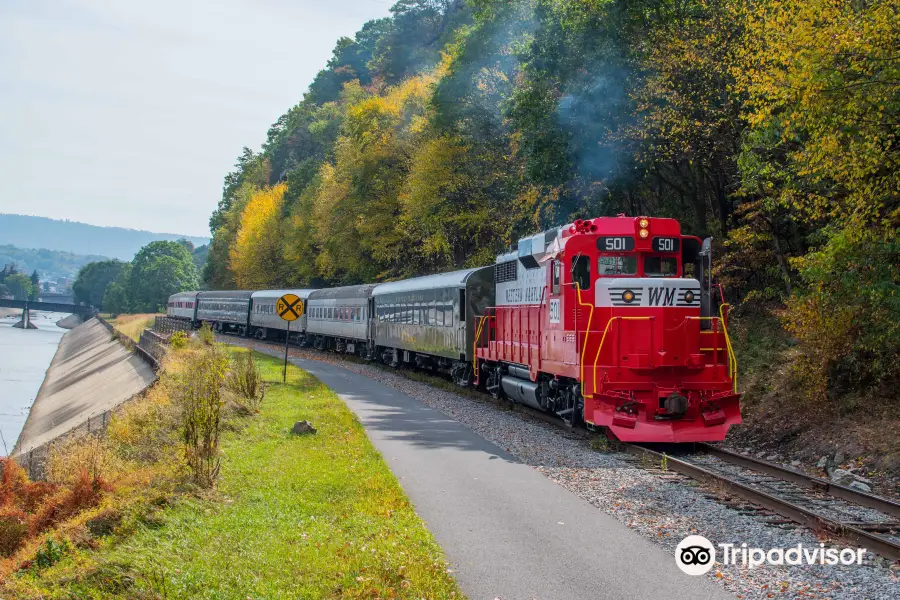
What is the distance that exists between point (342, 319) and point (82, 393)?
62.8 feet

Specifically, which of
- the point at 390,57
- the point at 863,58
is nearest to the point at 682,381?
the point at 863,58

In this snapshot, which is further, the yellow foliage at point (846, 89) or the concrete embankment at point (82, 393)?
the concrete embankment at point (82, 393)

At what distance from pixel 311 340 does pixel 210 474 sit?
146ft

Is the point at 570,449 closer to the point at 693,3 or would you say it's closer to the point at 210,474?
the point at 210,474

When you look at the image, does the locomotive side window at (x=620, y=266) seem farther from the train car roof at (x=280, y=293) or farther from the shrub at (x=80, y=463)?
the train car roof at (x=280, y=293)

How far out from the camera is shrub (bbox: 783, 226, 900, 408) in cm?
1388

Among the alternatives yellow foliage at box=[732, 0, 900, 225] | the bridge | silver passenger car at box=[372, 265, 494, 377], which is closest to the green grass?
yellow foliage at box=[732, 0, 900, 225]

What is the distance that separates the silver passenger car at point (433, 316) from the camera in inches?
970

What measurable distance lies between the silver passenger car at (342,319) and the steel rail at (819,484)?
26.5 metres

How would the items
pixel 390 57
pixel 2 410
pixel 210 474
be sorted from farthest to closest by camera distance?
1. pixel 390 57
2. pixel 2 410
3. pixel 210 474

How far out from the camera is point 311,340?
55.6 m

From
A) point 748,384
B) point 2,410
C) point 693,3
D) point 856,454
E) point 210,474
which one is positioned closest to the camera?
point 210,474

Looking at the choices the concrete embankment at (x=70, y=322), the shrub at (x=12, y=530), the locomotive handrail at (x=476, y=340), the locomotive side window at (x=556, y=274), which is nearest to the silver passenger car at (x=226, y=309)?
the locomotive handrail at (x=476, y=340)

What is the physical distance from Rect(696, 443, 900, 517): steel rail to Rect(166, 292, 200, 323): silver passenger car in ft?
238
